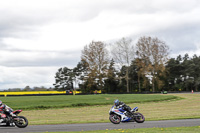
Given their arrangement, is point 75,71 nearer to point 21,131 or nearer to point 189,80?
point 189,80

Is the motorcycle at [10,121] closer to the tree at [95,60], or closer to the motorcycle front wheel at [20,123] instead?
the motorcycle front wheel at [20,123]

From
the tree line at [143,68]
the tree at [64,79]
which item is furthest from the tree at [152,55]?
the tree at [64,79]

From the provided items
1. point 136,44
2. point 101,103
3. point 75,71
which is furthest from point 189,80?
point 101,103

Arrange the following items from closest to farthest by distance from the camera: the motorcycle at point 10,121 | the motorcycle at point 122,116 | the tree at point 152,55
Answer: the motorcycle at point 10,121
the motorcycle at point 122,116
the tree at point 152,55

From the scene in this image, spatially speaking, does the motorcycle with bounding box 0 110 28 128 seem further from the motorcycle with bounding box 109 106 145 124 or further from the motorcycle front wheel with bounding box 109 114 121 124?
the motorcycle with bounding box 109 106 145 124

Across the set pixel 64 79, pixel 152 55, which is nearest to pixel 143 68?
pixel 152 55

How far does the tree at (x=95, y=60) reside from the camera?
78625mm

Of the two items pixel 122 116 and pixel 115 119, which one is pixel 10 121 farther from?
pixel 122 116

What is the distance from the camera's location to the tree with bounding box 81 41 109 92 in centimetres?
7862

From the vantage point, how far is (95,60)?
7906 centimetres

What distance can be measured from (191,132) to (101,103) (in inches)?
1142

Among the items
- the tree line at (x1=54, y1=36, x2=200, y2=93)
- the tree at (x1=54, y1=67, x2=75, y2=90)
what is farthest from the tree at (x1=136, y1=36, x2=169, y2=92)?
the tree at (x1=54, y1=67, x2=75, y2=90)

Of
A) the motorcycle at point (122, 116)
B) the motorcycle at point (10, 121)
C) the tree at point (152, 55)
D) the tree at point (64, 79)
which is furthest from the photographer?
the tree at point (64, 79)

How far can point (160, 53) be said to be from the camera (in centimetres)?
7556
